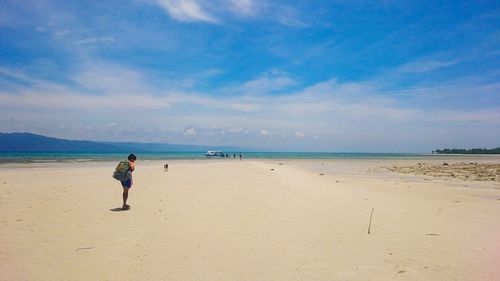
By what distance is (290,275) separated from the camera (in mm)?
5930

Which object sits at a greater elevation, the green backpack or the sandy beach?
the green backpack

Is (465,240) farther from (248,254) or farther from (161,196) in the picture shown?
(161,196)

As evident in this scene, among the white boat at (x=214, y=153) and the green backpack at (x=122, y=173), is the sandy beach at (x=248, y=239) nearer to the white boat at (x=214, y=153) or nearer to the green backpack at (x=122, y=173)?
the green backpack at (x=122, y=173)

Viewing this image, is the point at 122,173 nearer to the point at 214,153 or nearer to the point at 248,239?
the point at 248,239

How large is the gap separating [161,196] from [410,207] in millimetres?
10106

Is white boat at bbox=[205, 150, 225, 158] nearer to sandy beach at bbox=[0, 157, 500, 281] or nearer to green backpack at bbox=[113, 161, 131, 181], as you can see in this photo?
sandy beach at bbox=[0, 157, 500, 281]

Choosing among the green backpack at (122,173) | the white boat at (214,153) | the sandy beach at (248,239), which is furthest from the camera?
the white boat at (214,153)

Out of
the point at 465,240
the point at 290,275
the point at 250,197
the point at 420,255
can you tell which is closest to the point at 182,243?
the point at 290,275

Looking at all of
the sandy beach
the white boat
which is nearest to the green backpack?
the sandy beach

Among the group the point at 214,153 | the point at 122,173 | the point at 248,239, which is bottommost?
the point at 248,239

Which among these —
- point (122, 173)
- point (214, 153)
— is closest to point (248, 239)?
point (122, 173)

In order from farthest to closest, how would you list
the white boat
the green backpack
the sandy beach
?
the white boat
the green backpack
the sandy beach

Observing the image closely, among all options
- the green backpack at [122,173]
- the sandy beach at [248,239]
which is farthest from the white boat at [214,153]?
the green backpack at [122,173]

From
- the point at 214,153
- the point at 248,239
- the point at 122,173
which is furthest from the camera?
the point at 214,153
